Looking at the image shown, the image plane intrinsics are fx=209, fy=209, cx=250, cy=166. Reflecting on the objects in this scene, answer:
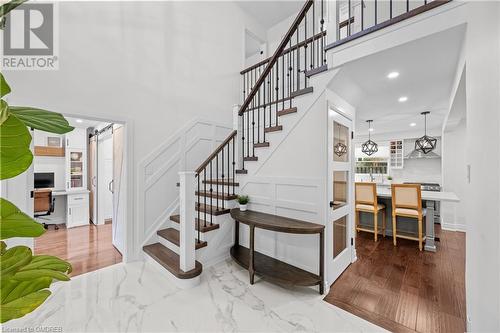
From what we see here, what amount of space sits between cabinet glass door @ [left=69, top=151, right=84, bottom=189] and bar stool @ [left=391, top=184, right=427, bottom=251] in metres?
6.82

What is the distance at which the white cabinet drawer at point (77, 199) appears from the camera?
15.2 feet

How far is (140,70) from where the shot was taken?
10.2 feet

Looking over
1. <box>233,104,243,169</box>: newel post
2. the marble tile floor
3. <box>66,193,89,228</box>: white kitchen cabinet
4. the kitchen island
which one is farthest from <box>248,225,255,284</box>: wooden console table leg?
<box>66,193,89,228</box>: white kitchen cabinet

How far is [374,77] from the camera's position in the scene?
235cm

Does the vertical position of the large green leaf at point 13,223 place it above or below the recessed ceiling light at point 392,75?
below

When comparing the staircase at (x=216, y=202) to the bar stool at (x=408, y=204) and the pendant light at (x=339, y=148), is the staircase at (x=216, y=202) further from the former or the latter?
the bar stool at (x=408, y=204)

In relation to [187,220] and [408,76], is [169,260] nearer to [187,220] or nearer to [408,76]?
[187,220]

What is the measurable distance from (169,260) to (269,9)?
563 cm

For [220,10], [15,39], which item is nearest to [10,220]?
[15,39]

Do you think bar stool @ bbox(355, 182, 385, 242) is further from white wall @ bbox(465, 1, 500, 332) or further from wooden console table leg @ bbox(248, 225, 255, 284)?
wooden console table leg @ bbox(248, 225, 255, 284)

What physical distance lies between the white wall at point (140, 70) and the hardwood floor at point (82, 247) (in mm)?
568

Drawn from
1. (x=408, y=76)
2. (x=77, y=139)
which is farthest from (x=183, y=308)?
(x=77, y=139)

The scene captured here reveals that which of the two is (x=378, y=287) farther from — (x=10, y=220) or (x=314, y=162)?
(x=10, y=220)

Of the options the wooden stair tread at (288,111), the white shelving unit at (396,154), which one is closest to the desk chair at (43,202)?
the wooden stair tread at (288,111)
